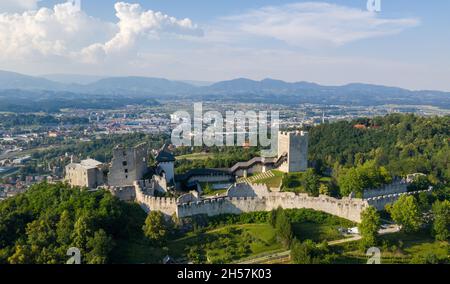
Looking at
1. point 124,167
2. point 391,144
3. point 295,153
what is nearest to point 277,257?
point 124,167

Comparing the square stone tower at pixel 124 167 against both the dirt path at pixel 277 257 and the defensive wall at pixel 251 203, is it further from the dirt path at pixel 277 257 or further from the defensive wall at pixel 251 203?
the dirt path at pixel 277 257

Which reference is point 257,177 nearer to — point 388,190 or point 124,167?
point 388,190

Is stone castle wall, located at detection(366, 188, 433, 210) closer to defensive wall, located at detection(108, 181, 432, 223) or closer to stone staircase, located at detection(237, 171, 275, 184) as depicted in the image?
defensive wall, located at detection(108, 181, 432, 223)

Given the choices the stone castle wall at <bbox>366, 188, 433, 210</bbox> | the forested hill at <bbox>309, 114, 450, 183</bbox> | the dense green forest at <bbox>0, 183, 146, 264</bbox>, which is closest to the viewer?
the dense green forest at <bbox>0, 183, 146, 264</bbox>

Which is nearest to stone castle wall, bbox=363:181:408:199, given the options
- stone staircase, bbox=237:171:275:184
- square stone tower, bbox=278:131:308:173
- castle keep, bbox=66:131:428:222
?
castle keep, bbox=66:131:428:222

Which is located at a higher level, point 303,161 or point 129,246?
point 303,161

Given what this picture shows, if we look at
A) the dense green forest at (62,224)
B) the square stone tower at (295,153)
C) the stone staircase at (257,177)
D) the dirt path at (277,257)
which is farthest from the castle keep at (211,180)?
the dirt path at (277,257)
